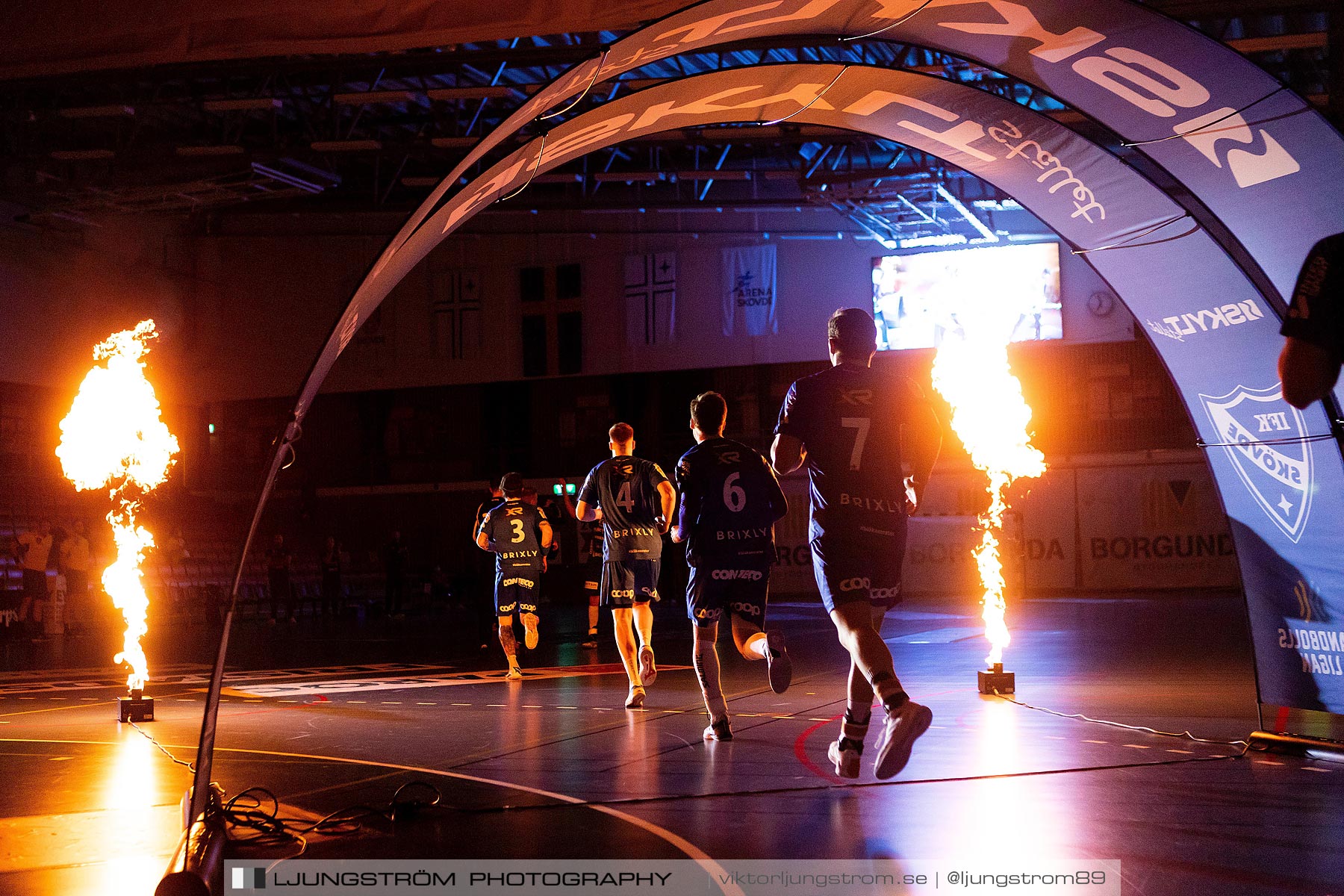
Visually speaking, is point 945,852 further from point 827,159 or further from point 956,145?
point 827,159

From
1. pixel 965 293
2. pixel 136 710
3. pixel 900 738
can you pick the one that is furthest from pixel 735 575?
pixel 965 293

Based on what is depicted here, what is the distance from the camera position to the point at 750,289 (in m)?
27.2

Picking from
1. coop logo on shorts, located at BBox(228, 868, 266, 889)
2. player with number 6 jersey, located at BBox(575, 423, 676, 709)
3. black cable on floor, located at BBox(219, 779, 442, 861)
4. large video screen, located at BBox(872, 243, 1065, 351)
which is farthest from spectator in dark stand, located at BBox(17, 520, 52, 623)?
large video screen, located at BBox(872, 243, 1065, 351)

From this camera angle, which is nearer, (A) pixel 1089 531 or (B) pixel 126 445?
(B) pixel 126 445

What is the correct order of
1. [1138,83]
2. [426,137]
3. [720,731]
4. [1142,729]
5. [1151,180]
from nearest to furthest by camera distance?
[1138,83]
[1151,180]
[720,731]
[1142,729]
[426,137]

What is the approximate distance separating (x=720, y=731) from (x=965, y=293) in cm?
1981

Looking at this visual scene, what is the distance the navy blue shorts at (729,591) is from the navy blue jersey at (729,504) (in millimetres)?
70

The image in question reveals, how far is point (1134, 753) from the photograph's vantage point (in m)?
6.01

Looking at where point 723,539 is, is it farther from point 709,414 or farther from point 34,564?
point 34,564

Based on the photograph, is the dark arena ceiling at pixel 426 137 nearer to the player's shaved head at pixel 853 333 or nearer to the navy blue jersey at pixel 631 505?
the navy blue jersey at pixel 631 505

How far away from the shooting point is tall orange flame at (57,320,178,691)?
8.87m

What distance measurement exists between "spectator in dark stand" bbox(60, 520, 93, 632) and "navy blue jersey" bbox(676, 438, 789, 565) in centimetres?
1693

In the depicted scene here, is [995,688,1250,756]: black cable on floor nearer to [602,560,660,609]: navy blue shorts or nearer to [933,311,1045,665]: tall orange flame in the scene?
[933,311,1045,665]: tall orange flame

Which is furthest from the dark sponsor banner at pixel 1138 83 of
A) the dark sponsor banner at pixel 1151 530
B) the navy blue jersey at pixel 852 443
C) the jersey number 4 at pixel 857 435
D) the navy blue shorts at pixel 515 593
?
the dark sponsor banner at pixel 1151 530
